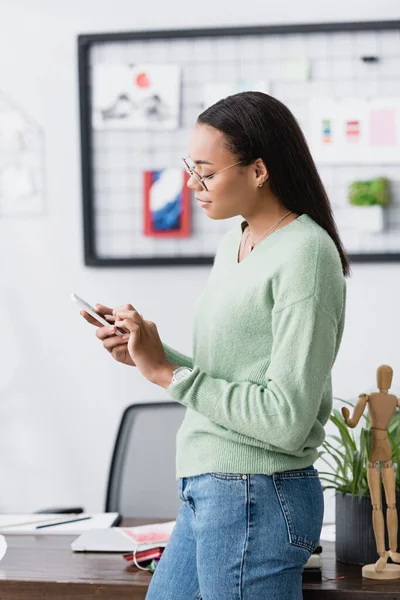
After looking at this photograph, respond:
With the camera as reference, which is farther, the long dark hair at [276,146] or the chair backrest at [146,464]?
the chair backrest at [146,464]

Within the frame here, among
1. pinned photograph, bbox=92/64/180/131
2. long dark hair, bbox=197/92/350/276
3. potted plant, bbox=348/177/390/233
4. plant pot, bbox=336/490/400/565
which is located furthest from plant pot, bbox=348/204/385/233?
long dark hair, bbox=197/92/350/276

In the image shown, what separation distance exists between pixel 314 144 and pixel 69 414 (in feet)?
4.05

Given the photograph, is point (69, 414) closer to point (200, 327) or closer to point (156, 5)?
point (156, 5)

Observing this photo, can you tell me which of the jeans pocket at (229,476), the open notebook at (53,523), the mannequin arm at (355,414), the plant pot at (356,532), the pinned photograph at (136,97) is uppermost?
the pinned photograph at (136,97)

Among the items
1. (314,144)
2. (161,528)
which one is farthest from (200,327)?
(314,144)

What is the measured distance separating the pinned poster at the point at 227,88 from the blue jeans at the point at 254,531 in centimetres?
187

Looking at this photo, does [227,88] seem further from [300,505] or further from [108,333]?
[300,505]

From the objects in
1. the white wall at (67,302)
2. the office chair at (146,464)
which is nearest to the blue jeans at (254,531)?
the office chair at (146,464)

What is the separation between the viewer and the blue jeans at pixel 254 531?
4.05ft

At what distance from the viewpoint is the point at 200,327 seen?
138 cm

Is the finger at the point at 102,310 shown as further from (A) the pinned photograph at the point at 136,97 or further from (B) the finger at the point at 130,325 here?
(A) the pinned photograph at the point at 136,97

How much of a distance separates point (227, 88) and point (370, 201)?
603mm

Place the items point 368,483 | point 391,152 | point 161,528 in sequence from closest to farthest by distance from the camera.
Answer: point 368,483 < point 161,528 < point 391,152

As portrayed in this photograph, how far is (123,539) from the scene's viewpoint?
5.83 ft
